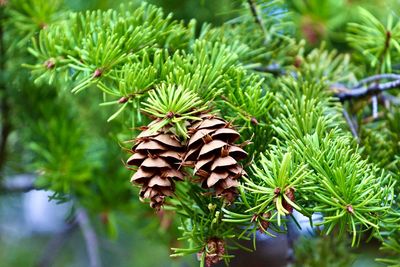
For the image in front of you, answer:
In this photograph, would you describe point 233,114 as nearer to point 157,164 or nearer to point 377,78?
point 157,164

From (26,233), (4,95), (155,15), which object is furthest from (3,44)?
(26,233)

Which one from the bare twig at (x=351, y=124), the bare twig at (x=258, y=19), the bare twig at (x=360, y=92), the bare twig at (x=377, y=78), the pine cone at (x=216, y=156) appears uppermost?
the bare twig at (x=258, y=19)

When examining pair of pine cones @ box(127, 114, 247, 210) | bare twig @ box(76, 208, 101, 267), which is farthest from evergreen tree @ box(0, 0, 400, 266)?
bare twig @ box(76, 208, 101, 267)

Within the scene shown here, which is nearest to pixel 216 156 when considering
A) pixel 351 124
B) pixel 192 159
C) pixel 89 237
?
pixel 192 159

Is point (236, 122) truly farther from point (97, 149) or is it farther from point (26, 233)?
point (26, 233)

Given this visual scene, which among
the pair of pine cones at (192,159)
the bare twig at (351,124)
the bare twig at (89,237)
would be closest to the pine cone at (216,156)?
the pair of pine cones at (192,159)

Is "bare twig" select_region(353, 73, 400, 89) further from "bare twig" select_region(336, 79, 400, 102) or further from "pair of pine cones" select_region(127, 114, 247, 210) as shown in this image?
"pair of pine cones" select_region(127, 114, 247, 210)


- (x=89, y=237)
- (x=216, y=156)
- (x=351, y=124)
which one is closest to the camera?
(x=216, y=156)

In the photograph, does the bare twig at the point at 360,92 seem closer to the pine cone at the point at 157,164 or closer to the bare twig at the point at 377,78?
the bare twig at the point at 377,78

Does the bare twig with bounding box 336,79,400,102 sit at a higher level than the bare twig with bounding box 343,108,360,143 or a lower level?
higher
